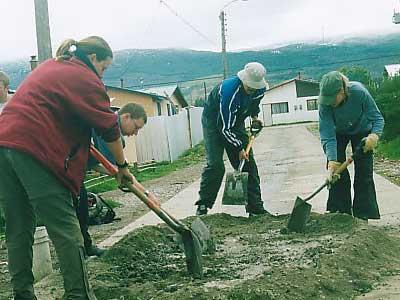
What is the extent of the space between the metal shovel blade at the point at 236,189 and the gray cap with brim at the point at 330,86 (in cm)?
161

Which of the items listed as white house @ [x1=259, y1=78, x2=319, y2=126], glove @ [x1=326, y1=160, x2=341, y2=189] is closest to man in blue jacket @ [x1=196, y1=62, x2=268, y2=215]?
glove @ [x1=326, y1=160, x2=341, y2=189]

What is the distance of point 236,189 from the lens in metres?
8.42

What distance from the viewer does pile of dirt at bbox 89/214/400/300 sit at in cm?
500

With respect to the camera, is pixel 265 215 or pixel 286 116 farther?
pixel 286 116

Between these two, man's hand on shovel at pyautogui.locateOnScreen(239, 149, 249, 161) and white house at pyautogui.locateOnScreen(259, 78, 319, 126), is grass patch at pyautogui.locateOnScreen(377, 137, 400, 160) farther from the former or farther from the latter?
white house at pyautogui.locateOnScreen(259, 78, 319, 126)

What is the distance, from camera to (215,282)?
5.38 metres

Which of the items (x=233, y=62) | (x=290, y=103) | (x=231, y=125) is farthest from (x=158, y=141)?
(x=233, y=62)

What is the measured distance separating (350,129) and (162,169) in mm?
13704

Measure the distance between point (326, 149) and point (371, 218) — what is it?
90 cm

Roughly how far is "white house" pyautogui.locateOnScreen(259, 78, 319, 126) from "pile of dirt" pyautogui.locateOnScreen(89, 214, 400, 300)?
65.2 metres

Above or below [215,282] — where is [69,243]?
above

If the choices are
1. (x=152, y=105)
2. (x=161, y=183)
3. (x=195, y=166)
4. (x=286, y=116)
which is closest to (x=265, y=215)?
(x=161, y=183)

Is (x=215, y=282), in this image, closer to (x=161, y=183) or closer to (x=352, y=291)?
(x=352, y=291)

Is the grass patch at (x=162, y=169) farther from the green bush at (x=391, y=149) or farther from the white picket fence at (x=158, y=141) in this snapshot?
→ the green bush at (x=391, y=149)
